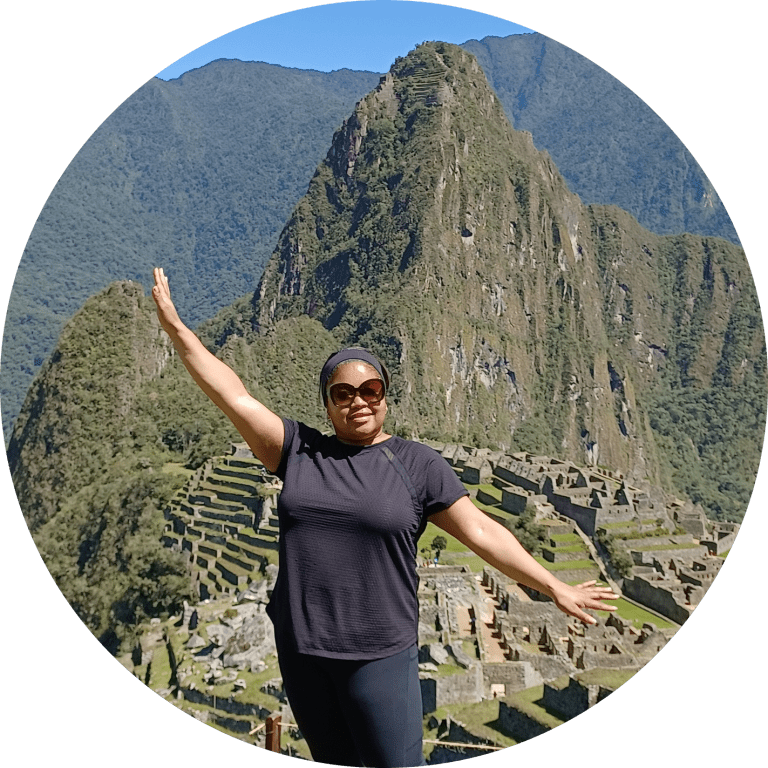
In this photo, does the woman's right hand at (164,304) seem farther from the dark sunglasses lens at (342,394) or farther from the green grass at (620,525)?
the green grass at (620,525)

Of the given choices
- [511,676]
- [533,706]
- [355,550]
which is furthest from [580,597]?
[511,676]

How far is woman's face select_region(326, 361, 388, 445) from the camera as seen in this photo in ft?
16.8

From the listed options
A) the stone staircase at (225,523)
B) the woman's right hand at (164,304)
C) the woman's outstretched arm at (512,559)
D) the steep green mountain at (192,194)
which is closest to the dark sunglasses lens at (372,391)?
the woman's outstretched arm at (512,559)

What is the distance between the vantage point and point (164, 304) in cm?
535

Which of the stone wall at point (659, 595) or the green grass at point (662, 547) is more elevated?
the stone wall at point (659, 595)

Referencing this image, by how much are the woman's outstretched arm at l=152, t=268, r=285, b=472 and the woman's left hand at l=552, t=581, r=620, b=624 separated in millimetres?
1576

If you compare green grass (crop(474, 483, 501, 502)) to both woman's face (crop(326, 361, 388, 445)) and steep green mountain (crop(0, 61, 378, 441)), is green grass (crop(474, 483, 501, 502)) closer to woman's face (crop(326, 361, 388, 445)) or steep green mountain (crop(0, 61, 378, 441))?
steep green mountain (crop(0, 61, 378, 441))

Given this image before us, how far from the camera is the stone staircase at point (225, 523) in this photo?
20.7 meters

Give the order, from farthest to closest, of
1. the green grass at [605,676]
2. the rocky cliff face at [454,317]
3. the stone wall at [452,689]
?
the rocky cliff face at [454,317] < the stone wall at [452,689] < the green grass at [605,676]

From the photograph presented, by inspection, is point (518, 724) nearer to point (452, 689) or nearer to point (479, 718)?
point (479, 718)

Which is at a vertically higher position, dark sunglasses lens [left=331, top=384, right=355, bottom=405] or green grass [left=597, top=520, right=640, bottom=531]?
dark sunglasses lens [left=331, top=384, right=355, bottom=405]

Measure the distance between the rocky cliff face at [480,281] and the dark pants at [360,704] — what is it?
153ft

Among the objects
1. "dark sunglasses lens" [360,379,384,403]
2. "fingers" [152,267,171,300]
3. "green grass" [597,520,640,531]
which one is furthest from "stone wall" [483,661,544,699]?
"green grass" [597,520,640,531]

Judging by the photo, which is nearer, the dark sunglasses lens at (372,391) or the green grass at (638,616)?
the dark sunglasses lens at (372,391)
